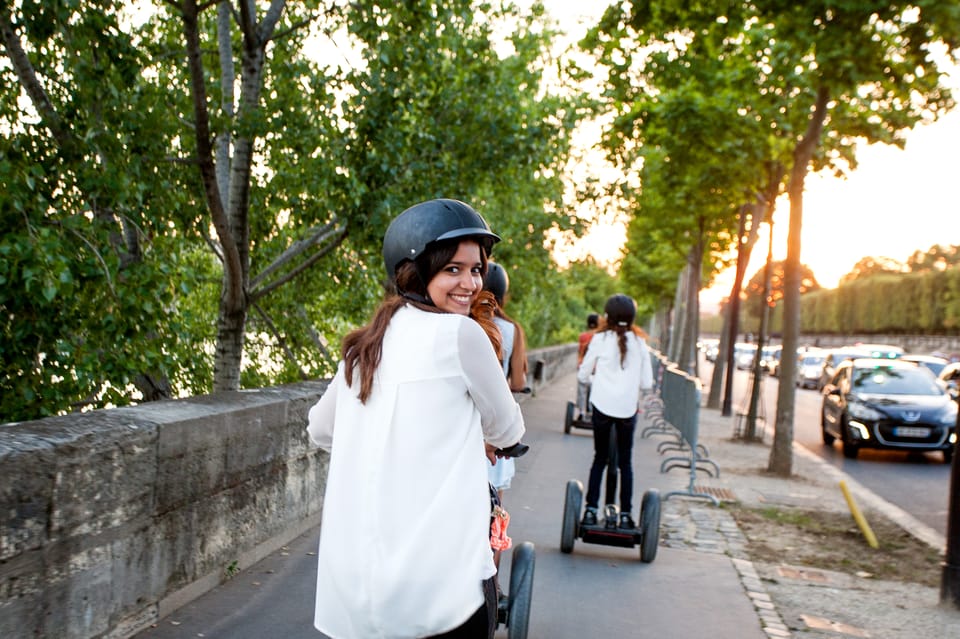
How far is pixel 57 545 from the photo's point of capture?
372 cm

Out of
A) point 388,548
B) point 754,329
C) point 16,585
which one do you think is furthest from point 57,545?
point 754,329

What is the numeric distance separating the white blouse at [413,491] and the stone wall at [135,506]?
5.44 feet

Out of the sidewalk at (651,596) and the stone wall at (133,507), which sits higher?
the stone wall at (133,507)

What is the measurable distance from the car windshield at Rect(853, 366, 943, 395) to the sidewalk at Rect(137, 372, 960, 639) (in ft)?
30.1

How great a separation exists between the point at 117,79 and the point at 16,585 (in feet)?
16.8

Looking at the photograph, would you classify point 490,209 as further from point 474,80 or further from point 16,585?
point 16,585

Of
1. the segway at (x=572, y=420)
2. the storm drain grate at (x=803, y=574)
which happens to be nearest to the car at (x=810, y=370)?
the segway at (x=572, y=420)

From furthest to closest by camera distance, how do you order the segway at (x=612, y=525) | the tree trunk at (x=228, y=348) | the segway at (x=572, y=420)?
the segway at (x=572, y=420), the tree trunk at (x=228, y=348), the segway at (x=612, y=525)

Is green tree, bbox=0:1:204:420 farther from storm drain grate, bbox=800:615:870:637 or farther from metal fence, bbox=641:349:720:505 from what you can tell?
metal fence, bbox=641:349:720:505

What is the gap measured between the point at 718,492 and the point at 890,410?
7.06 meters

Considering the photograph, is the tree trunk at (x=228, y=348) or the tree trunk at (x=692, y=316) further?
the tree trunk at (x=692, y=316)

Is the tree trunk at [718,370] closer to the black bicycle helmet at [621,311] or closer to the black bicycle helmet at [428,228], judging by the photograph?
the black bicycle helmet at [621,311]

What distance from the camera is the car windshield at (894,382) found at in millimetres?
17547

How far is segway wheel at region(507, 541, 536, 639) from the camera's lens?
3998 mm
